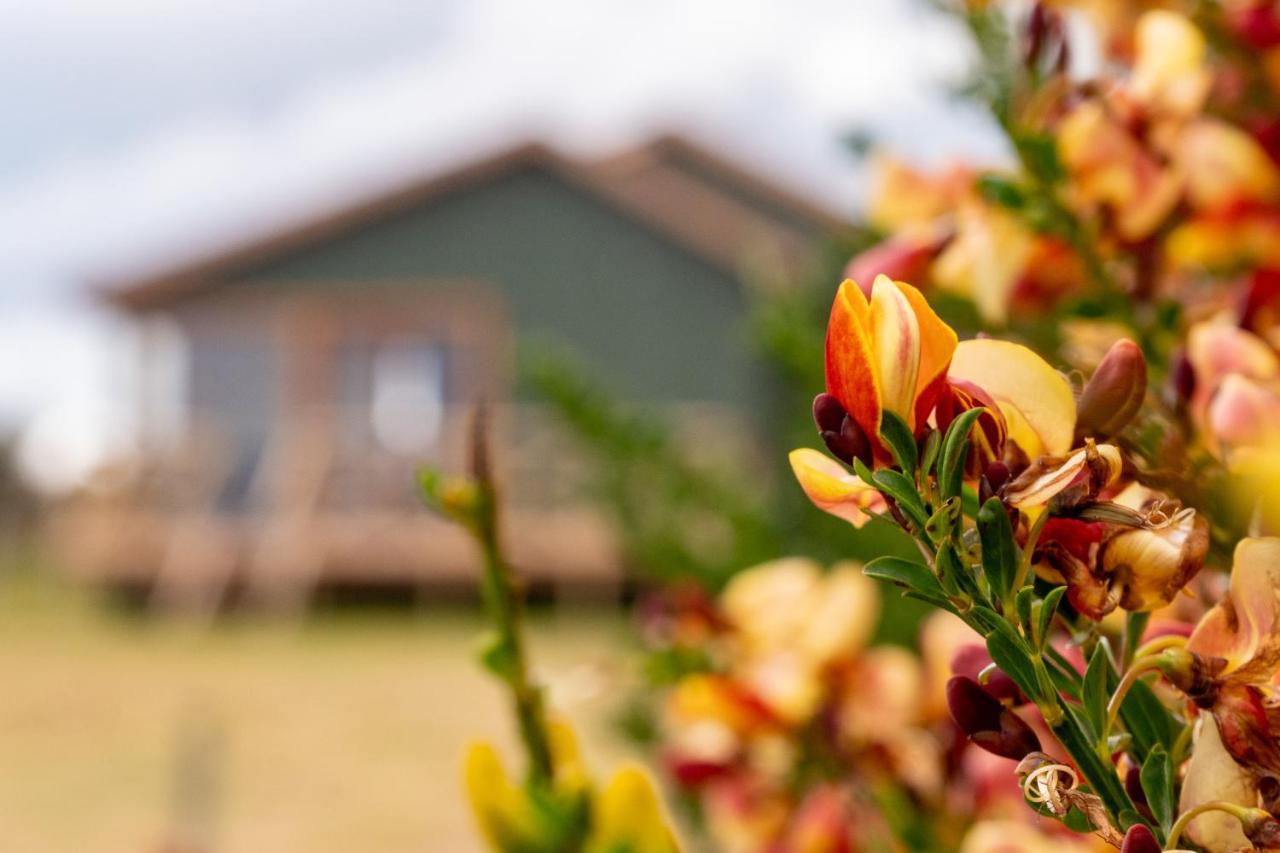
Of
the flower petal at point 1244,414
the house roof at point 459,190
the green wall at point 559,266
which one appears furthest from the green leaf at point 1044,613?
the green wall at point 559,266

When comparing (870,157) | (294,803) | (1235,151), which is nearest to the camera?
(1235,151)

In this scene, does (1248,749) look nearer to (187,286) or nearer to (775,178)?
(187,286)

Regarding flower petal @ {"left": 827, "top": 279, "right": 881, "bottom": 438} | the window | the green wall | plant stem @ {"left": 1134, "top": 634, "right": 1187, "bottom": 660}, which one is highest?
flower petal @ {"left": 827, "top": 279, "right": 881, "bottom": 438}

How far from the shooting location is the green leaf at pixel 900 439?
0.30 m

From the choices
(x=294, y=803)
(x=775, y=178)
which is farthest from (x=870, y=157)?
(x=775, y=178)

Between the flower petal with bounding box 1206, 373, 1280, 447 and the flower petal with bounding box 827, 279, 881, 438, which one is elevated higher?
the flower petal with bounding box 827, 279, 881, 438

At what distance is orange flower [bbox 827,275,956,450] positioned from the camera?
1.01 ft

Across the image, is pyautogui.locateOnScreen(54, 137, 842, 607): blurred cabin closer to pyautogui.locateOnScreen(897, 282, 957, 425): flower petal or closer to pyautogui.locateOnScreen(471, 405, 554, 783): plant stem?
pyautogui.locateOnScreen(471, 405, 554, 783): plant stem

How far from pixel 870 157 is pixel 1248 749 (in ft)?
1.57

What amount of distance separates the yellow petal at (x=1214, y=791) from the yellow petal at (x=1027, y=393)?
0.07 meters

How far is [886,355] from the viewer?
31 cm

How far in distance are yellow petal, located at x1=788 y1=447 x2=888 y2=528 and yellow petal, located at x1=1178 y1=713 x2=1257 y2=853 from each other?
89mm

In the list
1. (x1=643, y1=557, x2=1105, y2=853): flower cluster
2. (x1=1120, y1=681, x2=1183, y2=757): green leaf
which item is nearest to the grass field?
(x1=643, y1=557, x2=1105, y2=853): flower cluster

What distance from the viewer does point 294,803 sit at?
6.37 metres
